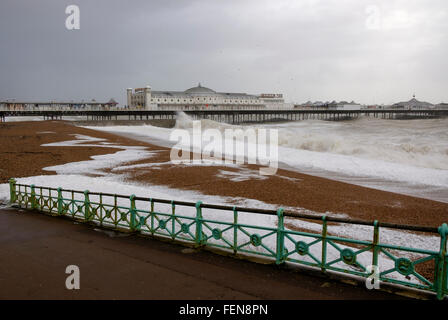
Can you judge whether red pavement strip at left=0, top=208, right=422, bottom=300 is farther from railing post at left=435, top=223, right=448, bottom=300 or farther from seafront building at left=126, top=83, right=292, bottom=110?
seafront building at left=126, top=83, right=292, bottom=110

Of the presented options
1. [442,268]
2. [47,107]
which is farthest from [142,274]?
[47,107]

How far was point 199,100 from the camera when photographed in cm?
11600

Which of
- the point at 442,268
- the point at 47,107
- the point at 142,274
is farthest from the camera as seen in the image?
the point at 47,107

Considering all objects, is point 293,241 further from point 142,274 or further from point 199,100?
point 199,100

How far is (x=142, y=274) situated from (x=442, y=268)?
146 inches

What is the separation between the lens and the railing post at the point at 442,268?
3920 millimetres

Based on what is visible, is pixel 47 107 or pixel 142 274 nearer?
pixel 142 274

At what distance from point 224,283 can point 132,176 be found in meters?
12.2

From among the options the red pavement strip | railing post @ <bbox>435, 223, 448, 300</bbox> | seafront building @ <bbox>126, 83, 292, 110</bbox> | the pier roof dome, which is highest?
the pier roof dome

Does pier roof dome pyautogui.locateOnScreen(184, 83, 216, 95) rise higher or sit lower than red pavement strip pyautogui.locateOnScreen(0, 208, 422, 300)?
higher

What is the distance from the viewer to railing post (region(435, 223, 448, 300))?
392cm

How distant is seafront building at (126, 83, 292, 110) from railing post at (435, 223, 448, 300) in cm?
9303

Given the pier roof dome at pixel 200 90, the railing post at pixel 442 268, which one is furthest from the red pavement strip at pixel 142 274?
the pier roof dome at pixel 200 90

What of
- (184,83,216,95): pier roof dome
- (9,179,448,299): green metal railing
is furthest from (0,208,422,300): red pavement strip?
(184,83,216,95): pier roof dome
